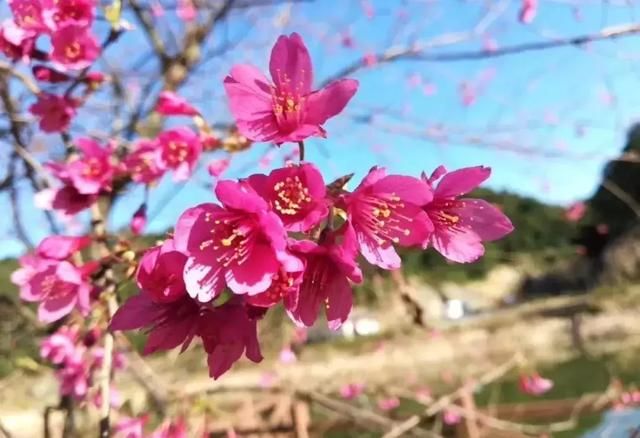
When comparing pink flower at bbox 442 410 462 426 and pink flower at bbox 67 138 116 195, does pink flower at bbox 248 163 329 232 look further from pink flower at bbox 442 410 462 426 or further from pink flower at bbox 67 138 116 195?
pink flower at bbox 442 410 462 426

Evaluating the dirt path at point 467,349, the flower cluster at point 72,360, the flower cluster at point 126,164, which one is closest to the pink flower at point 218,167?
the flower cluster at point 126,164

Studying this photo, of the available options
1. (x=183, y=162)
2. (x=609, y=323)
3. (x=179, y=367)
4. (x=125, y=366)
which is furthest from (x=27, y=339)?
(x=609, y=323)

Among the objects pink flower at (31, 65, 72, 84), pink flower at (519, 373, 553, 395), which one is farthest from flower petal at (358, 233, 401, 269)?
pink flower at (519, 373, 553, 395)

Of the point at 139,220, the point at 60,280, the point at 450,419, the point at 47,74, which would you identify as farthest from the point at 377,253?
the point at 450,419

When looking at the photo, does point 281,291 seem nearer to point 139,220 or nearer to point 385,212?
point 385,212

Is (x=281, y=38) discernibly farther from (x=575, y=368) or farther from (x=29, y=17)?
(x=575, y=368)
